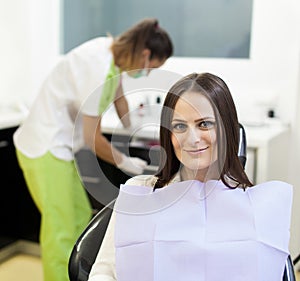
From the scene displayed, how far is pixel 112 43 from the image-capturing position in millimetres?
1882

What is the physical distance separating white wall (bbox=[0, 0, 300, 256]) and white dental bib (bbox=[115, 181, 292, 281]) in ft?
3.86

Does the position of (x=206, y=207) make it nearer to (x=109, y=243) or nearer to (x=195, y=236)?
(x=195, y=236)

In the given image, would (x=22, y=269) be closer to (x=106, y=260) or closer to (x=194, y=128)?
(x=106, y=260)

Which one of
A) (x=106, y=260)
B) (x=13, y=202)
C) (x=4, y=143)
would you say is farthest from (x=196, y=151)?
(x=13, y=202)

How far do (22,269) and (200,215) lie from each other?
1.76m

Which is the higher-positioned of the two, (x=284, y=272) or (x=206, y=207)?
(x=206, y=207)

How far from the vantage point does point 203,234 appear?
3.51 feet

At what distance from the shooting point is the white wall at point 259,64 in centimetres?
236

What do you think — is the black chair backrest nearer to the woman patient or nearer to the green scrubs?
the woman patient

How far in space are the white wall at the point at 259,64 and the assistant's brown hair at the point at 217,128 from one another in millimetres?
1158

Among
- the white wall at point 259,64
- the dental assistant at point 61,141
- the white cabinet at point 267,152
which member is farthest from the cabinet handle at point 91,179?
the white wall at point 259,64

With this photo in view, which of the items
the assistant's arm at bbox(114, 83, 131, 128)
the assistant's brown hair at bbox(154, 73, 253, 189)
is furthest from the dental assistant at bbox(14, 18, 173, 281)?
the assistant's brown hair at bbox(154, 73, 253, 189)

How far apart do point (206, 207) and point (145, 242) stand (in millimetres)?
161

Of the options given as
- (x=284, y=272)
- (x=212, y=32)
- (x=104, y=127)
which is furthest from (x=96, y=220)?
(x=212, y=32)
